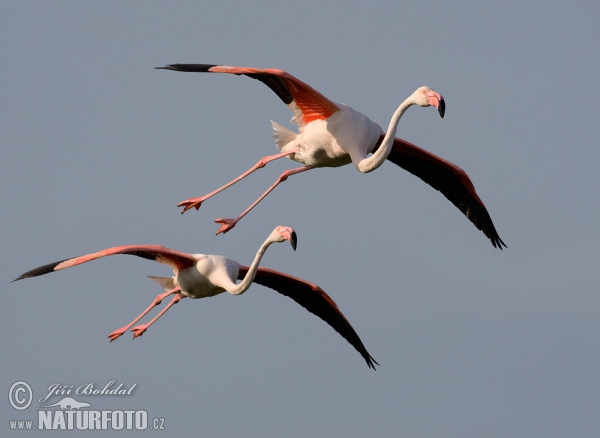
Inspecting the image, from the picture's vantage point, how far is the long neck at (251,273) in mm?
22897

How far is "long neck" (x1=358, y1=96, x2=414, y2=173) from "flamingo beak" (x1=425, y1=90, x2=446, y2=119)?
0.45 metres

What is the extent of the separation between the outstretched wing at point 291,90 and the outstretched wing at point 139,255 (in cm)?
272

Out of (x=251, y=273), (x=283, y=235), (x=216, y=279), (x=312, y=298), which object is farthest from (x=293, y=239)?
(x=312, y=298)

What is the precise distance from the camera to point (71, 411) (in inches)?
1040

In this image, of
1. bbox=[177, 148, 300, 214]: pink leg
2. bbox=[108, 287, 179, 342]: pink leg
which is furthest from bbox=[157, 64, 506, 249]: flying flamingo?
bbox=[108, 287, 179, 342]: pink leg

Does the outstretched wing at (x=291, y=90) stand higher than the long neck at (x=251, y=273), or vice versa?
the outstretched wing at (x=291, y=90)

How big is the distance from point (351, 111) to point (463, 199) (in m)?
3.75

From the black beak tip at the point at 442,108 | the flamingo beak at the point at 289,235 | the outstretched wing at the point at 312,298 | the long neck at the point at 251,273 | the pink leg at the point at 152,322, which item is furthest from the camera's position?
the outstretched wing at the point at 312,298

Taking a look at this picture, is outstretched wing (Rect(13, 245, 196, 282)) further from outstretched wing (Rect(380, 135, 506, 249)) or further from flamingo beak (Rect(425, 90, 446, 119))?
flamingo beak (Rect(425, 90, 446, 119))

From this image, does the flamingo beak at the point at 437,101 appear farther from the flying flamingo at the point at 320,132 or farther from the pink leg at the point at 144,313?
the pink leg at the point at 144,313

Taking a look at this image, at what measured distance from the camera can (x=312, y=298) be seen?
88.1 ft

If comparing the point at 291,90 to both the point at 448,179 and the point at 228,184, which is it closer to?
the point at 228,184

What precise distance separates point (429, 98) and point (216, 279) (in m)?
4.44

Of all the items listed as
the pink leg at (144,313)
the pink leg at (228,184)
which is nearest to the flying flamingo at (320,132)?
the pink leg at (228,184)
